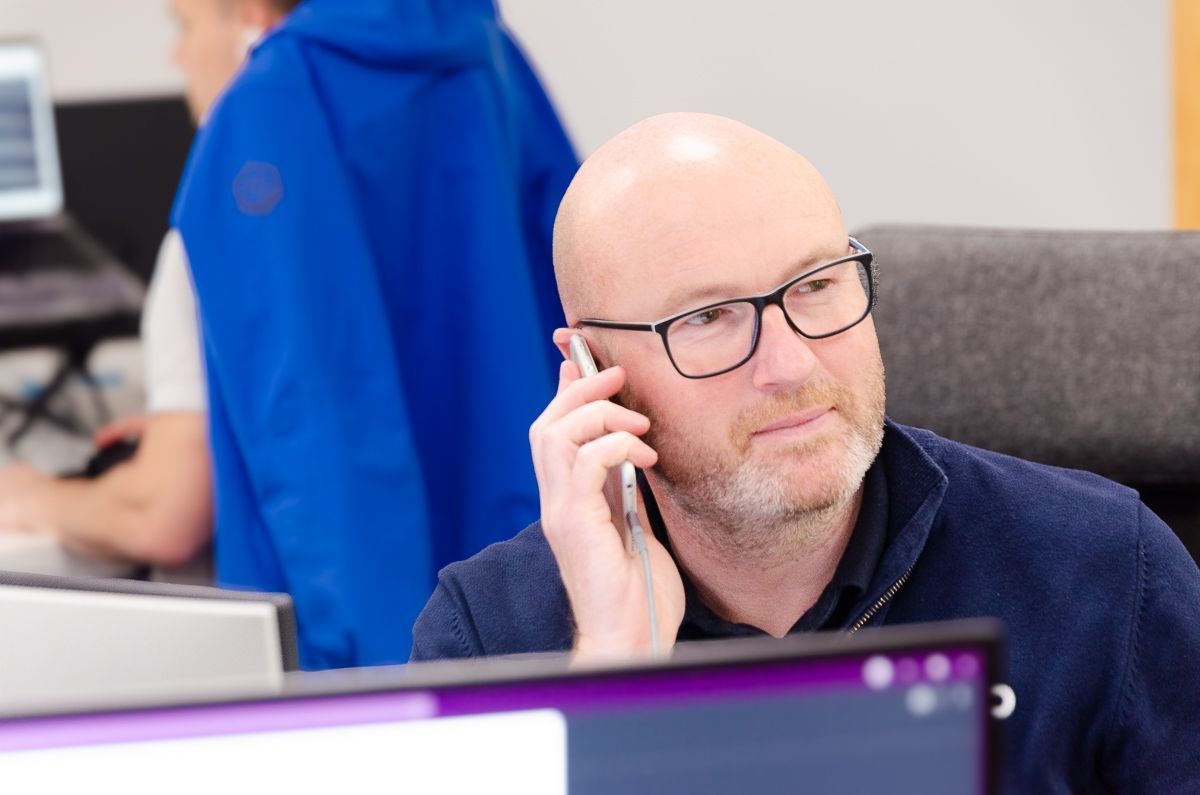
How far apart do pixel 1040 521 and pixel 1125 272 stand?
386mm

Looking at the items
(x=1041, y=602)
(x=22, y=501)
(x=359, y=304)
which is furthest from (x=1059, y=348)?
(x=22, y=501)

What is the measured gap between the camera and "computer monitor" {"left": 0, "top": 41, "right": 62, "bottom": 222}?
274 centimetres

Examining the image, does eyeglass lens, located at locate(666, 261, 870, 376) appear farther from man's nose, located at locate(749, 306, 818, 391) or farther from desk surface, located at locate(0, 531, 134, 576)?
desk surface, located at locate(0, 531, 134, 576)

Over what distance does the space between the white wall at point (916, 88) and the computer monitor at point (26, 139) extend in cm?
9

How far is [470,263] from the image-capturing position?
1915 mm

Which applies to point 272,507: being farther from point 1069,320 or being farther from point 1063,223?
point 1063,223

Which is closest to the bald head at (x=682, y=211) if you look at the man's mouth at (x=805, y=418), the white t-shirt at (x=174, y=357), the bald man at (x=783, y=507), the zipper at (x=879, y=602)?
the bald man at (x=783, y=507)

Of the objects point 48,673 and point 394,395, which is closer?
point 48,673

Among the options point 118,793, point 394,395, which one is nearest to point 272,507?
point 394,395

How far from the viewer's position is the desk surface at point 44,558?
6.75ft

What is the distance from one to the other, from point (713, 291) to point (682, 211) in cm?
8

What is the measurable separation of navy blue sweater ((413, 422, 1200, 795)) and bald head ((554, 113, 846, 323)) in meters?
0.21

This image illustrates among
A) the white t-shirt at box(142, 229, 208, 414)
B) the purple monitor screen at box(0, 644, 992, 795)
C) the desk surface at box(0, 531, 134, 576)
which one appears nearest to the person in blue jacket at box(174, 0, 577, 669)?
the white t-shirt at box(142, 229, 208, 414)

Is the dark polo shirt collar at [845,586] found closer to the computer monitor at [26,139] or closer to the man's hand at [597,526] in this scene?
the man's hand at [597,526]
